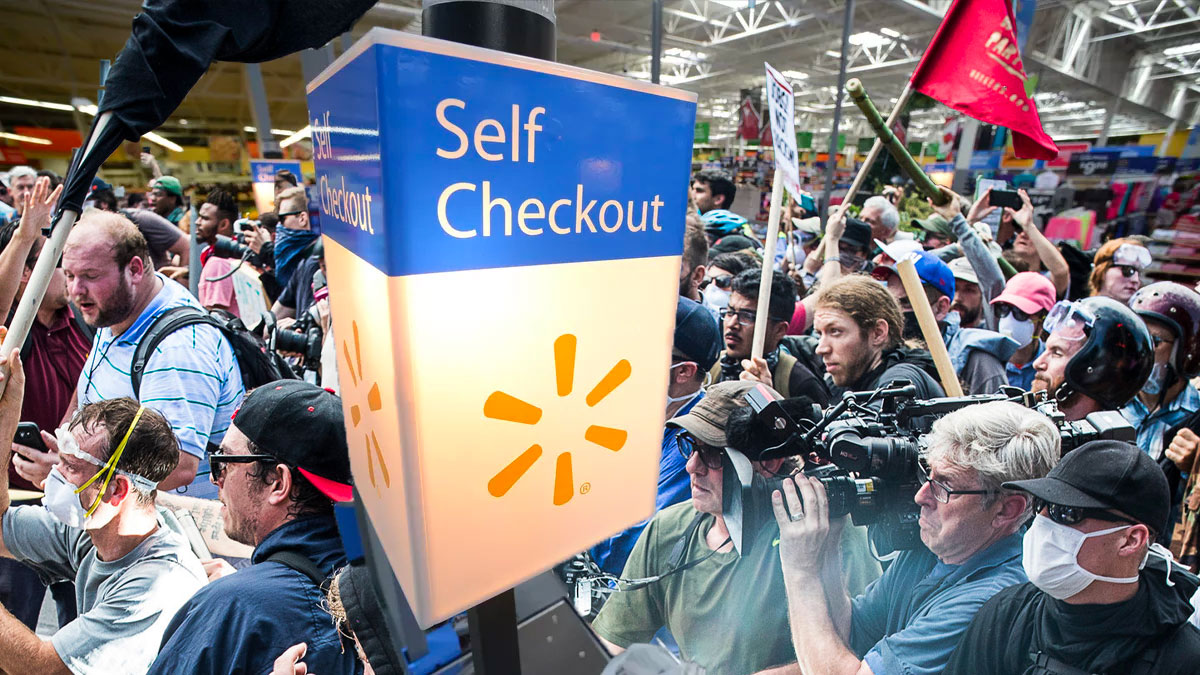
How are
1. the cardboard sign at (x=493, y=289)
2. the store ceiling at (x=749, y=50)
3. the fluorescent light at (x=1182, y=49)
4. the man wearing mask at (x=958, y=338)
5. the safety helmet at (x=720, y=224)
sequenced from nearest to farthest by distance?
→ the cardboard sign at (x=493, y=289) < the man wearing mask at (x=958, y=338) < the safety helmet at (x=720, y=224) < the store ceiling at (x=749, y=50) < the fluorescent light at (x=1182, y=49)

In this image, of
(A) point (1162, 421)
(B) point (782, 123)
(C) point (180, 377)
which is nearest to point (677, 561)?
(B) point (782, 123)

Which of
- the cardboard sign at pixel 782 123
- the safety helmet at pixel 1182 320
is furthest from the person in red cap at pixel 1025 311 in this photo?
the cardboard sign at pixel 782 123

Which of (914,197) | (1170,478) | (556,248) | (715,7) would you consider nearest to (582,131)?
(556,248)

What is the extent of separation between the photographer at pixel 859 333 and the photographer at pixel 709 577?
62 cm

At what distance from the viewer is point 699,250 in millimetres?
2760

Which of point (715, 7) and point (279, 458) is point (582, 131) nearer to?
point (279, 458)

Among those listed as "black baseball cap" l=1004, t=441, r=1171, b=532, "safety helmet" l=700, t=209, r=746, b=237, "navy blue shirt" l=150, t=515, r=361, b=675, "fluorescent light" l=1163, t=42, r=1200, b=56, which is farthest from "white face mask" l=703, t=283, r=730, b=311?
"fluorescent light" l=1163, t=42, r=1200, b=56

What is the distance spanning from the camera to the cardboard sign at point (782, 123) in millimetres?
1848

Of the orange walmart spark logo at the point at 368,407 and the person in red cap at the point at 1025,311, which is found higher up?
the orange walmart spark logo at the point at 368,407

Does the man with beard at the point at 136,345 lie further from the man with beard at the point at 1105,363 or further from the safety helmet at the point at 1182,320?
the safety helmet at the point at 1182,320

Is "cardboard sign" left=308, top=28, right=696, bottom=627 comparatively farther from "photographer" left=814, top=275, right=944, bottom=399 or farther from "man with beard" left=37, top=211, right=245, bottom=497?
"man with beard" left=37, top=211, right=245, bottom=497

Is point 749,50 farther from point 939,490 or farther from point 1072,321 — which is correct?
point 939,490

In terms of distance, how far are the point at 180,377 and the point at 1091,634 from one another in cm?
236

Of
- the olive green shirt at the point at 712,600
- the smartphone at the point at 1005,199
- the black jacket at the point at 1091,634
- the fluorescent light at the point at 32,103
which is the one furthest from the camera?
the fluorescent light at the point at 32,103
